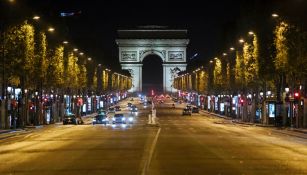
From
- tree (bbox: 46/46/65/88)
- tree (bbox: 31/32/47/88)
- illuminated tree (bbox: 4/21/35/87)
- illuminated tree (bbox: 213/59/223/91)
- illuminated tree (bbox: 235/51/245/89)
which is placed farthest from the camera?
illuminated tree (bbox: 213/59/223/91)

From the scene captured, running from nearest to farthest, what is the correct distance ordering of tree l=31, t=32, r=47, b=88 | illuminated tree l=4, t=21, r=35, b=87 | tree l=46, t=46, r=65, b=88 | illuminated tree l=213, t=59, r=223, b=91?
illuminated tree l=4, t=21, r=35, b=87
tree l=31, t=32, r=47, b=88
tree l=46, t=46, r=65, b=88
illuminated tree l=213, t=59, r=223, b=91

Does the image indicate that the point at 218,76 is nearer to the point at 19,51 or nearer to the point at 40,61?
the point at 40,61

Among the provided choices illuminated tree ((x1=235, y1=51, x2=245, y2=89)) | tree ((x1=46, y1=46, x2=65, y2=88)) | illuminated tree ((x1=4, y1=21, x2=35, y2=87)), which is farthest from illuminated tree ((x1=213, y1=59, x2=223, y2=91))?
illuminated tree ((x1=4, y1=21, x2=35, y2=87))

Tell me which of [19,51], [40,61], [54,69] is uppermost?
[19,51]

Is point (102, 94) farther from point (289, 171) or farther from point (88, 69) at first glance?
point (289, 171)

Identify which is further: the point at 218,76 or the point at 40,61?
the point at 218,76

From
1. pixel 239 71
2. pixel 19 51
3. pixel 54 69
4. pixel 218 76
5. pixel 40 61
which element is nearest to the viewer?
pixel 19 51

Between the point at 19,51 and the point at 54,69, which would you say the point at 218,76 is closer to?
the point at 54,69

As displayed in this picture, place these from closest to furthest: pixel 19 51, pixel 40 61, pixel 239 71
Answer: pixel 19 51
pixel 40 61
pixel 239 71

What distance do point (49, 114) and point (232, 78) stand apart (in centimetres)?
3294

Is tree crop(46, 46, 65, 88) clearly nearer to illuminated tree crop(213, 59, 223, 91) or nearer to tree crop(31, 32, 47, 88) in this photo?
tree crop(31, 32, 47, 88)

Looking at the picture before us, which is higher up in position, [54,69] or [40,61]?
[40,61]

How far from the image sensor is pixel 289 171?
24.4m

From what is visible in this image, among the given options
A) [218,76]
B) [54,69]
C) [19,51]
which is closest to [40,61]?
[54,69]
